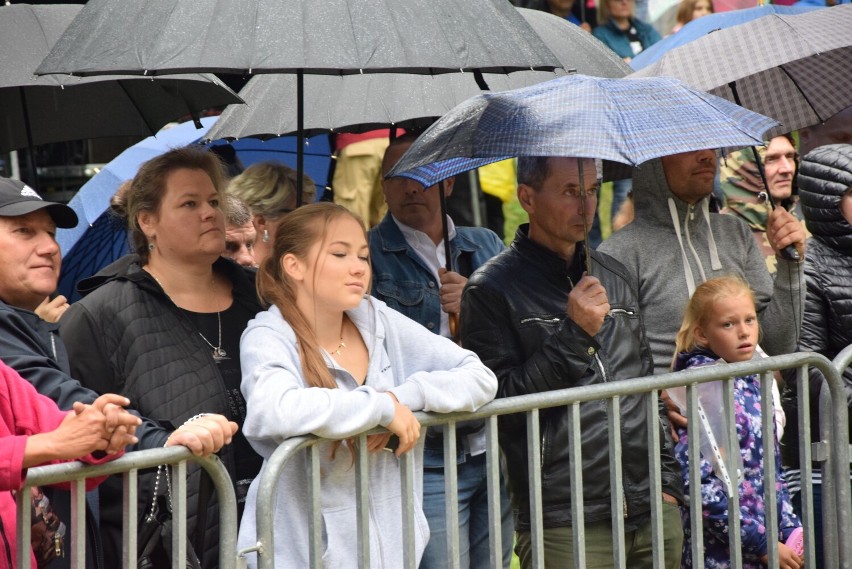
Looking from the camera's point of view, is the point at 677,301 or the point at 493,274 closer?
the point at 493,274

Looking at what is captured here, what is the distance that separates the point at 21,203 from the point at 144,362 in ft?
1.94

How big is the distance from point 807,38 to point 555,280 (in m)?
1.43

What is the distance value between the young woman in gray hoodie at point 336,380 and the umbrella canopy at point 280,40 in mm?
535

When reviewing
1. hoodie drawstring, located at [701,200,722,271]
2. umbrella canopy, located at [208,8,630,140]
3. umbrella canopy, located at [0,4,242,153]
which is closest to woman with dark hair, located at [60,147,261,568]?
umbrella canopy, located at [0,4,242,153]

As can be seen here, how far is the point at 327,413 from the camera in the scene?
337 centimetres

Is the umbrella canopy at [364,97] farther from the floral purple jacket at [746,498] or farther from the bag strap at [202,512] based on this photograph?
the bag strap at [202,512]

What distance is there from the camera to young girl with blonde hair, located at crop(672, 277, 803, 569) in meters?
4.47

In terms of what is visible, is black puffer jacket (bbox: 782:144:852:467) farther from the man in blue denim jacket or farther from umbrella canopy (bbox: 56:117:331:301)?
umbrella canopy (bbox: 56:117:331:301)

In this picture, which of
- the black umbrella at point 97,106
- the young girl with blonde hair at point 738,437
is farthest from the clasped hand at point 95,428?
the black umbrella at point 97,106

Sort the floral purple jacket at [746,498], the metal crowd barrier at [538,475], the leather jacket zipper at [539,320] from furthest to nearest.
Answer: the floral purple jacket at [746,498], the leather jacket zipper at [539,320], the metal crowd barrier at [538,475]

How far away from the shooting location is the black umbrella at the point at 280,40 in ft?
11.6

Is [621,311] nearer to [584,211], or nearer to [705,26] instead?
[584,211]

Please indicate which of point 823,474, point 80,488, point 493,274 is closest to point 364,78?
point 493,274

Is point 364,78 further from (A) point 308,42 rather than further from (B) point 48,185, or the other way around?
(B) point 48,185
